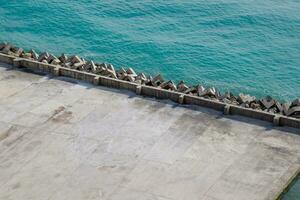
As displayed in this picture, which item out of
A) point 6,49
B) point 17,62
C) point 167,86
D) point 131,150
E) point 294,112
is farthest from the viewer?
point 6,49

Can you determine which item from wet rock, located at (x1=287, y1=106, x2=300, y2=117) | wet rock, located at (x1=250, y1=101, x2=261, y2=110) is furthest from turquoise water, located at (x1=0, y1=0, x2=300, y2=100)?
wet rock, located at (x1=287, y1=106, x2=300, y2=117)

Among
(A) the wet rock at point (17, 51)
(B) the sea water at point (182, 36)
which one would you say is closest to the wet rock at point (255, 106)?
(B) the sea water at point (182, 36)

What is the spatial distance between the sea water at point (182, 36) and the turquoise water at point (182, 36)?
71 mm

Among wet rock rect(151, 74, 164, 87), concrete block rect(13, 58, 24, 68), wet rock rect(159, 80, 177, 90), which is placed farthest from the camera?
concrete block rect(13, 58, 24, 68)

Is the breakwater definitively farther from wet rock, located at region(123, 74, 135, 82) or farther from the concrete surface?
the concrete surface

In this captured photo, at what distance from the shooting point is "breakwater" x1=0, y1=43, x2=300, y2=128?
1107 inches

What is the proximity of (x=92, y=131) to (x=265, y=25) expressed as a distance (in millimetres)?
25892

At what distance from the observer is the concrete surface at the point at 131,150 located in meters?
23.7

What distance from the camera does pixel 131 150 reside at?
86.2 feet

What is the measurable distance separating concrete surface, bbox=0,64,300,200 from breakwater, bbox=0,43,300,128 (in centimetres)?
51

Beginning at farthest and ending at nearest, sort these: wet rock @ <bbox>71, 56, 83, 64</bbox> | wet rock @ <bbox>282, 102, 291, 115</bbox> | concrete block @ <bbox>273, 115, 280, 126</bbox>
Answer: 1. wet rock @ <bbox>71, 56, 83, 64</bbox>
2. wet rock @ <bbox>282, 102, 291, 115</bbox>
3. concrete block @ <bbox>273, 115, 280, 126</bbox>

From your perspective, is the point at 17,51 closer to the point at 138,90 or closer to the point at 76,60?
the point at 76,60

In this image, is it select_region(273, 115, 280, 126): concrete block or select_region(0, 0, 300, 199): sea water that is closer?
select_region(273, 115, 280, 126): concrete block

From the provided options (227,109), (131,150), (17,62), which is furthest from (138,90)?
(17,62)
